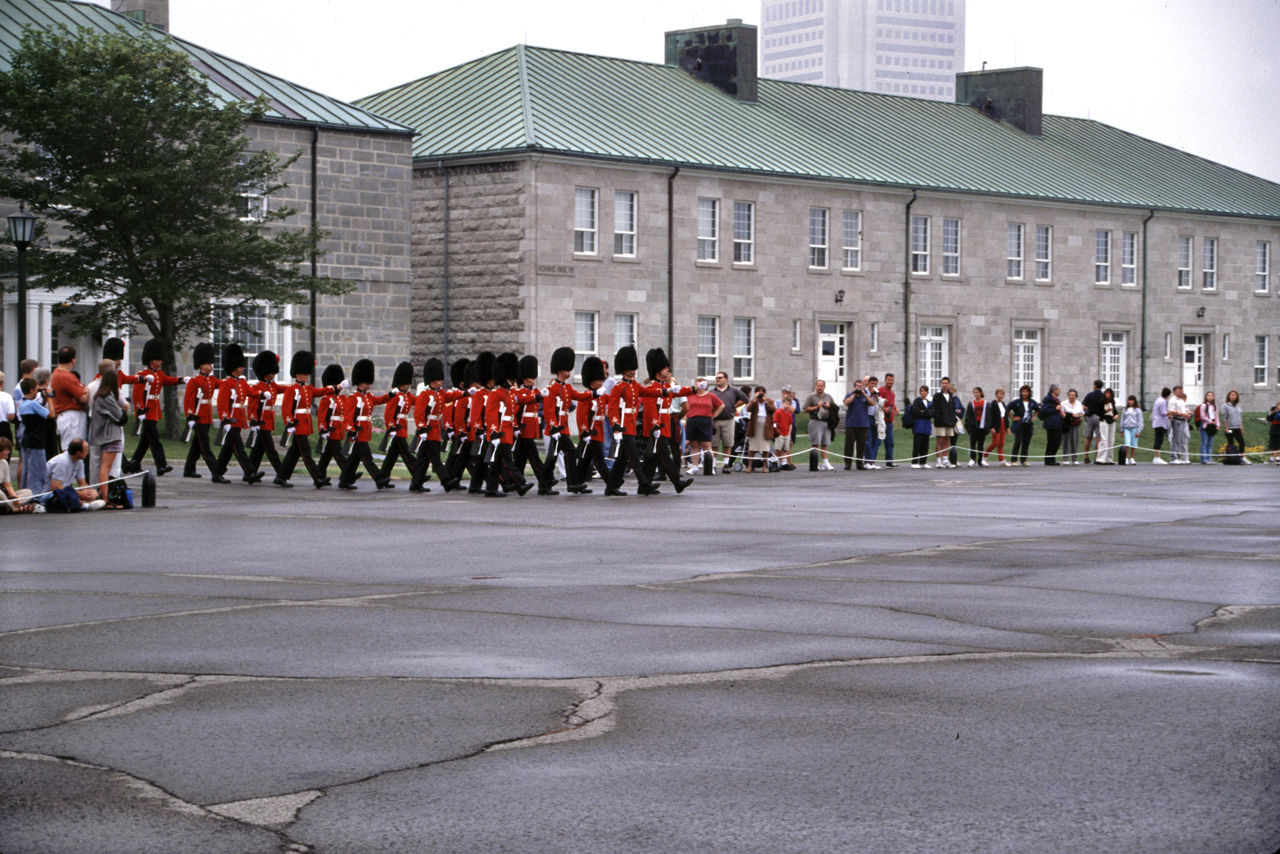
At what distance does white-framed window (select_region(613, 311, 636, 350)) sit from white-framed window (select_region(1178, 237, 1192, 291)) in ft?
72.6

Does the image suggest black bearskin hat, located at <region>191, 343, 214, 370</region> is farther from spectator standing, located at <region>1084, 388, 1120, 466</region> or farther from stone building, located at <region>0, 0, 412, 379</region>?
spectator standing, located at <region>1084, 388, 1120, 466</region>

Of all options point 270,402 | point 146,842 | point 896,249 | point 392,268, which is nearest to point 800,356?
point 896,249

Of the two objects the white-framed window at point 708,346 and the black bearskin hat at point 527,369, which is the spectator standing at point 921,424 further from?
the white-framed window at point 708,346

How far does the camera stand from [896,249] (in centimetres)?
5072

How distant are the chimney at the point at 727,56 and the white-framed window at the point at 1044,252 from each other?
33.3 feet

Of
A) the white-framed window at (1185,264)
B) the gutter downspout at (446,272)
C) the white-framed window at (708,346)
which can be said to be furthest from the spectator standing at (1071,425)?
the white-framed window at (1185,264)

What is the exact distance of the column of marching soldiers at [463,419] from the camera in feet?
75.0

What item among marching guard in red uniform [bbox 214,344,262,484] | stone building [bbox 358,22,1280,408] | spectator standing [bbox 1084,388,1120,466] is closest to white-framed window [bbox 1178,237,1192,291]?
stone building [bbox 358,22,1280,408]

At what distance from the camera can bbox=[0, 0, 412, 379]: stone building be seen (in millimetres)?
39781

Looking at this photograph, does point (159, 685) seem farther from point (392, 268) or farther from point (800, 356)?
point (800, 356)

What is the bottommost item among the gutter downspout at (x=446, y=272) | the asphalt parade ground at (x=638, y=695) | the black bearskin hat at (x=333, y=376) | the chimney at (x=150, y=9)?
the asphalt parade ground at (x=638, y=695)

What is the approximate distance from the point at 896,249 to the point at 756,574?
3919 centimetres

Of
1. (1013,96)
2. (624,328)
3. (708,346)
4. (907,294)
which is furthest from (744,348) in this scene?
(1013,96)

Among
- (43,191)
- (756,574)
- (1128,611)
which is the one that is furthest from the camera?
(43,191)
